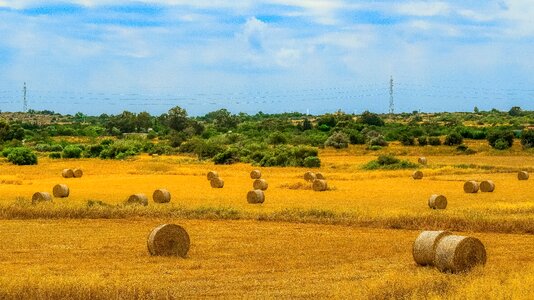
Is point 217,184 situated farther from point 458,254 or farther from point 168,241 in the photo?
point 458,254

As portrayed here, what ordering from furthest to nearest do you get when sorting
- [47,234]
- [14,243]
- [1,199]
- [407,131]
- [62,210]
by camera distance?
[407,131] < [1,199] < [62,210] < [47,234] < [14,243]

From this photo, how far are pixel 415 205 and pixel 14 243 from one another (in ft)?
57.6

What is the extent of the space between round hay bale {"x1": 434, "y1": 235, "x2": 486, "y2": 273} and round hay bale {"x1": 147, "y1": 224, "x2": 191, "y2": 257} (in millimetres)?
6448

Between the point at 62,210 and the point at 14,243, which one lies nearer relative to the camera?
the point at 14,243

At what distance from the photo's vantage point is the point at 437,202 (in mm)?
32938

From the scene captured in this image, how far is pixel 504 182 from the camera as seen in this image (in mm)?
47688

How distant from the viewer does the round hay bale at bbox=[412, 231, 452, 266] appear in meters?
18.5

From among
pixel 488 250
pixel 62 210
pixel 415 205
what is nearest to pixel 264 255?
pixel 488 250

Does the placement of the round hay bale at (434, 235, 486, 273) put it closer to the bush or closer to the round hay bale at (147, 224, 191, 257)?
the round hay bale at (147, 224, 191, 257)

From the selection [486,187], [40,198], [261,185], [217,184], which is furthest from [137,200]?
[486,187]

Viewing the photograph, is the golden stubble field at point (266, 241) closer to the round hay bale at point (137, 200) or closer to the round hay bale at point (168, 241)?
the round hay bale at point (168, 241)

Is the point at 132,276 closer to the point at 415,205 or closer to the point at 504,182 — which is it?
the point at 415,205

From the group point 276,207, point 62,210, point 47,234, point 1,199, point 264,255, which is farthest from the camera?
point 1,199

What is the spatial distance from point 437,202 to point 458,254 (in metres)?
15.5
